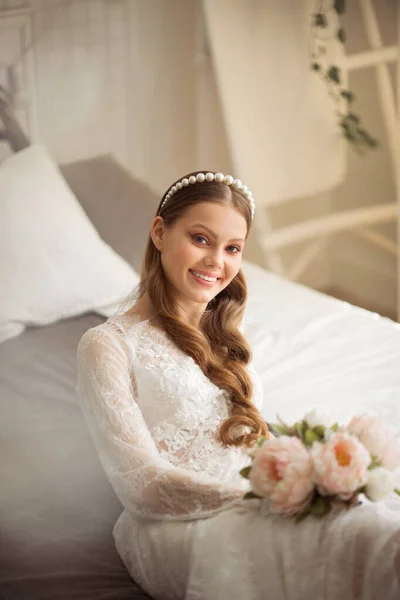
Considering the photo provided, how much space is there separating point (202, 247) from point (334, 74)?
217 centimetres

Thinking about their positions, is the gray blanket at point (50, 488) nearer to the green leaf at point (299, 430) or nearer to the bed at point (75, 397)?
the bed at point (75, 397)

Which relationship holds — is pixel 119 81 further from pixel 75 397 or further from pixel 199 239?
pixel 199 239

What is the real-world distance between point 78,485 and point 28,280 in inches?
30.0

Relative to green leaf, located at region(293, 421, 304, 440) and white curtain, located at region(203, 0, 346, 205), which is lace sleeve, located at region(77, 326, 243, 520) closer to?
green leaf, located at region(293, 421, 304, 440)

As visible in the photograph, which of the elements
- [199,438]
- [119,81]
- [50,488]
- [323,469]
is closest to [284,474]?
[323,469]

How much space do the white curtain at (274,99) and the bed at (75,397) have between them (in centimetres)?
60

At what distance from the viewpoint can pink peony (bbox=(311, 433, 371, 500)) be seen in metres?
1.12

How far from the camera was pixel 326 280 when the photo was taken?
386 cm

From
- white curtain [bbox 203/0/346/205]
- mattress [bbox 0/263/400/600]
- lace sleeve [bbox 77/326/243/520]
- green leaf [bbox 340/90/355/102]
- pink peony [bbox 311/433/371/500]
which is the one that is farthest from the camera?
green leaf [bbox 340/90/355/102]

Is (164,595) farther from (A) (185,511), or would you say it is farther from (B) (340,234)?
(B) (340,234)

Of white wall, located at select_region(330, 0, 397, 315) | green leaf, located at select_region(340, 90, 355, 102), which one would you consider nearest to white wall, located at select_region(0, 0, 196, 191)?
green leaf, located at select_region(340, 90, 355, 102)

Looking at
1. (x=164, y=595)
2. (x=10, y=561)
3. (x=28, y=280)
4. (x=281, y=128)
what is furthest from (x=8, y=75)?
(x=164, y=595)

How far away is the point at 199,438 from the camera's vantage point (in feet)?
4.76

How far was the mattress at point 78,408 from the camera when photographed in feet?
4.59
